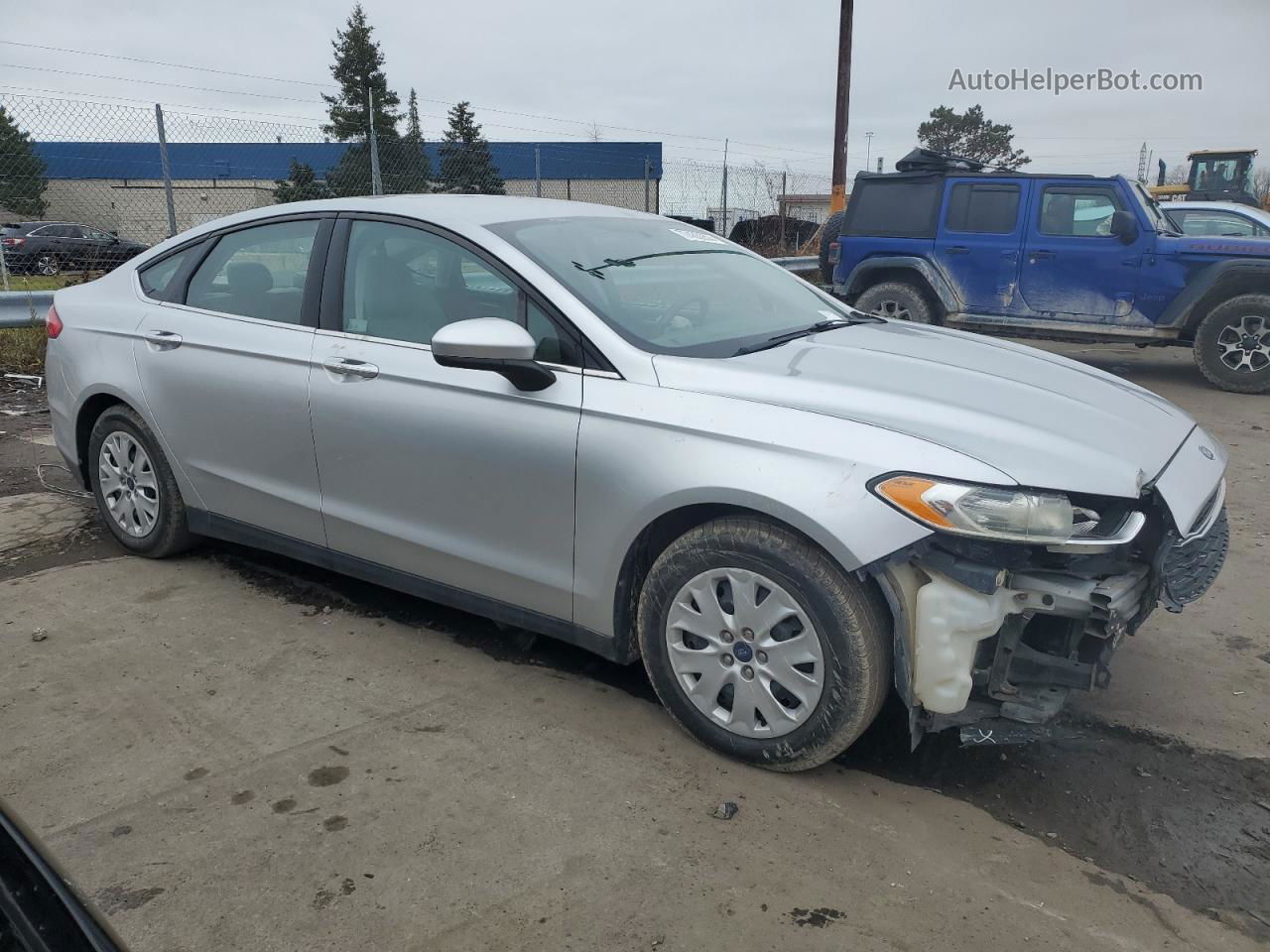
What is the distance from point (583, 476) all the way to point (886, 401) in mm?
914

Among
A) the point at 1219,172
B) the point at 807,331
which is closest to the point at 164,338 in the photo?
the point at 807,331

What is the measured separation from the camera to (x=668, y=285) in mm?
3438

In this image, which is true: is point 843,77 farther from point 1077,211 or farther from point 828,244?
point 1077,211

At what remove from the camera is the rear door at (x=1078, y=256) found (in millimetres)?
9031

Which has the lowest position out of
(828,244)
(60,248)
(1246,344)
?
(1246,344)

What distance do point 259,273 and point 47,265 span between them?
868 cm

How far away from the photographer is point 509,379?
3.05 metres

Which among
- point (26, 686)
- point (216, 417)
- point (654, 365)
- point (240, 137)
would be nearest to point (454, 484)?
point (654, 365)

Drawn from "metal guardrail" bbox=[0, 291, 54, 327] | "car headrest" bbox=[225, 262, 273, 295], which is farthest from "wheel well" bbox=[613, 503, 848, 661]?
"metal guardrail" bbox=[0, 291, 54, 327]

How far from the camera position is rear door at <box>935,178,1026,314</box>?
9523 millimetres

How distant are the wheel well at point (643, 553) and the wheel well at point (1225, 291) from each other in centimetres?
791

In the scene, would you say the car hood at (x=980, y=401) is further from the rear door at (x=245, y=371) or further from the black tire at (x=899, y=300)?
the black tire at (x=899, y=300)

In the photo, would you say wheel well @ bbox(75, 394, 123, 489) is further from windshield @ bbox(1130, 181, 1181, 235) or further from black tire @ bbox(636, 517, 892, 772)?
windshield @ bbox(1130, 181, 1181, 235)

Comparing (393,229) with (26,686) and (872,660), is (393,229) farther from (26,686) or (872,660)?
(872,660)
